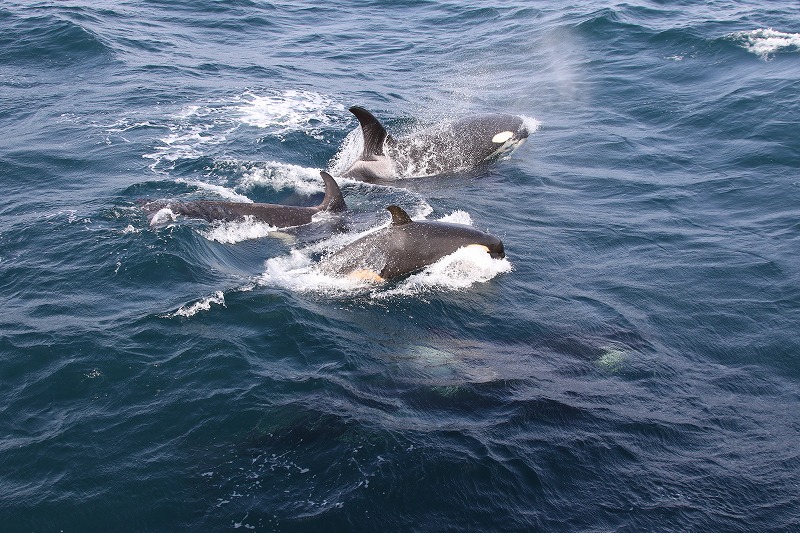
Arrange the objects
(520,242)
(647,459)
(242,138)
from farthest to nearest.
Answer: (242,138) < (520,242) < (647,459)

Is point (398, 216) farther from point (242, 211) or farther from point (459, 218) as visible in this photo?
point (242, 211)

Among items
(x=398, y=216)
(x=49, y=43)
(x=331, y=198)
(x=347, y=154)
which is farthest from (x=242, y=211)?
(x=49, y=43)

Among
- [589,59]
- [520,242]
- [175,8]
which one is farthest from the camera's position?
[175,8]

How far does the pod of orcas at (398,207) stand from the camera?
14.6m

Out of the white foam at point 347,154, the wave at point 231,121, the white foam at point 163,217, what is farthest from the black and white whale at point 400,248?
the wave at point 231,121

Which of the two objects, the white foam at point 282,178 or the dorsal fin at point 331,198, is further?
the white foam at point 282,178

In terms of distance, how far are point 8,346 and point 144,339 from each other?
2.04 metres

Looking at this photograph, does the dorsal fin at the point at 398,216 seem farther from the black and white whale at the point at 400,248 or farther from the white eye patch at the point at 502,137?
the white eye patch at the point at 502,137

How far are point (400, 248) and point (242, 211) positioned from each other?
14.1 ft

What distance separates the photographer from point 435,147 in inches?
827

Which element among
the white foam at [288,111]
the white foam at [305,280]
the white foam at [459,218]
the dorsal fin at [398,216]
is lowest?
the white foam at [288,111]

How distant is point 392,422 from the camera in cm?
1030

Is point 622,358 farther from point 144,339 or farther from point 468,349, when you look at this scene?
point 144,339

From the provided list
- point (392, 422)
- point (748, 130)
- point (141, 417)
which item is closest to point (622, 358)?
point (392, 422)
